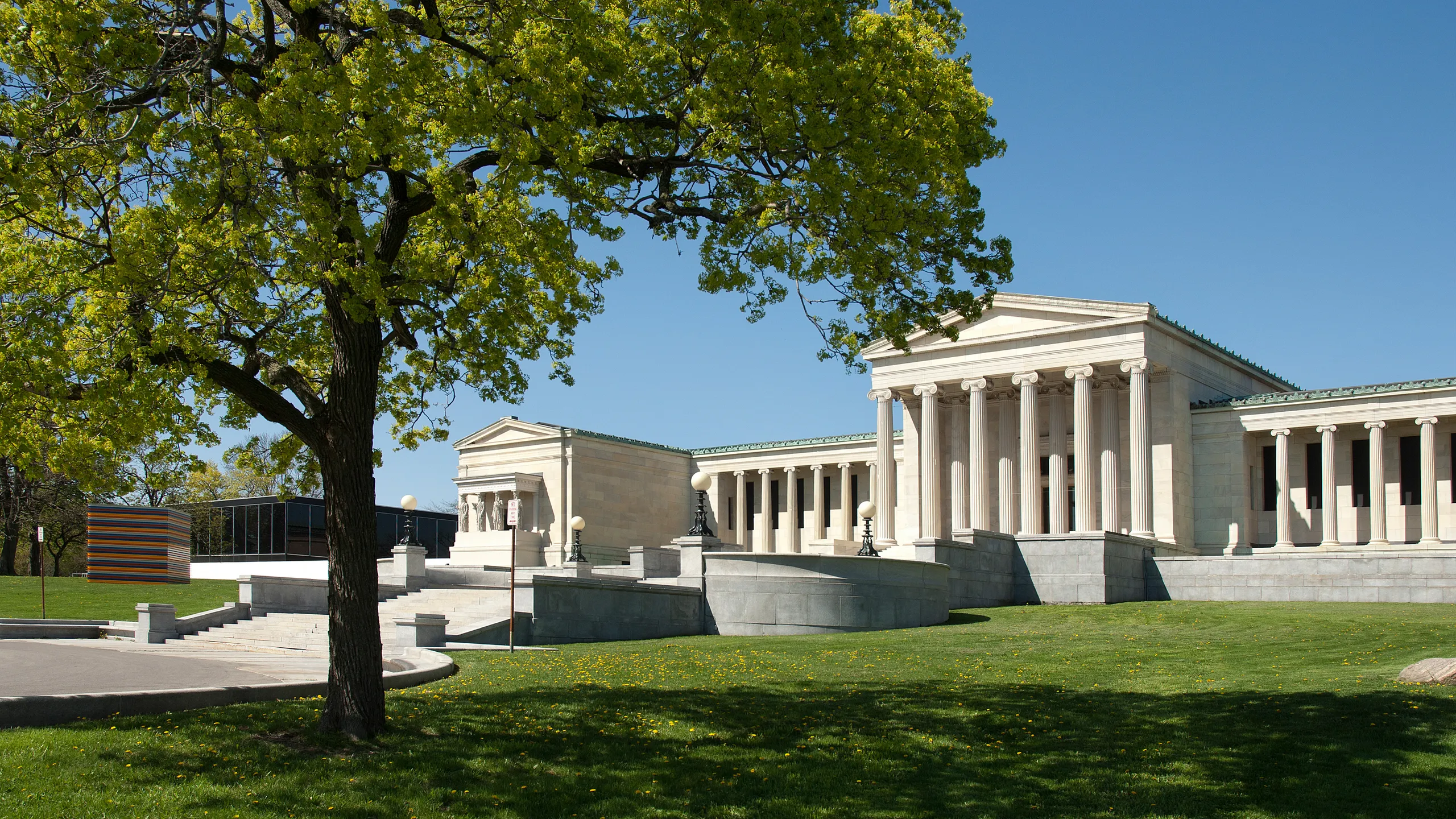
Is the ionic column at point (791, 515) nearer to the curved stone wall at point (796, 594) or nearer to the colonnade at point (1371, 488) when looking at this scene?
the colonnade at point (1371, 488)

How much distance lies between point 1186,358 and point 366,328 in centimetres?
4587

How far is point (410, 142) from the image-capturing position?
1382cm

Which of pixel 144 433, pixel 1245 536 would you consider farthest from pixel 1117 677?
pixel 1245 536

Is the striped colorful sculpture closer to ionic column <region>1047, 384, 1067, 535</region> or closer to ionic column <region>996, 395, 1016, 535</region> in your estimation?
ionic column <region>996, 395, 1016, 535</region>

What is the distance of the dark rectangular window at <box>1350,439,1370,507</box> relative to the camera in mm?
51094

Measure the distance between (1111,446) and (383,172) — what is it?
44.1 m

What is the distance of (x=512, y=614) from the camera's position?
950 inches

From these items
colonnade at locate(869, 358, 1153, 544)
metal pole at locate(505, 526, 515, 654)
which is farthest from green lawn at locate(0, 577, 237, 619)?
colonnade at locate(869, 358, 1153, 544)

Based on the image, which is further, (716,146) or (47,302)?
(716,146)

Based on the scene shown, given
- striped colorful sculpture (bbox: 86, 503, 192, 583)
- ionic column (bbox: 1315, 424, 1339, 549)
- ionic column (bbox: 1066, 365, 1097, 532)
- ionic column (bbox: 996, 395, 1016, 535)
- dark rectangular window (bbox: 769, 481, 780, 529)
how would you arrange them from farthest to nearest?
1. dark rectangular window (bbox: 769, 481, 780, 529)
2. ionic column (bbox: 996, 395, 1016, 535)
3. ionic column (bbox: 1066, 365, 1097, 532)
4. ionic column (bbox: 1315, 424, 1339, 549)
5. striped colorful sculpture (bbox: 86, 503, 192, 583)

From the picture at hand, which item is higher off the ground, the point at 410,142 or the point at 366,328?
the point at 410,142

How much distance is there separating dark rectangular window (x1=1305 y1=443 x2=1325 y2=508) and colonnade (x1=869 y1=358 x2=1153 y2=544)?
7.35 metres

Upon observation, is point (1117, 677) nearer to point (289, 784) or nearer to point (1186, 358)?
point (289, 784)

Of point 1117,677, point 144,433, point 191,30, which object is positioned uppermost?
point 191,30
